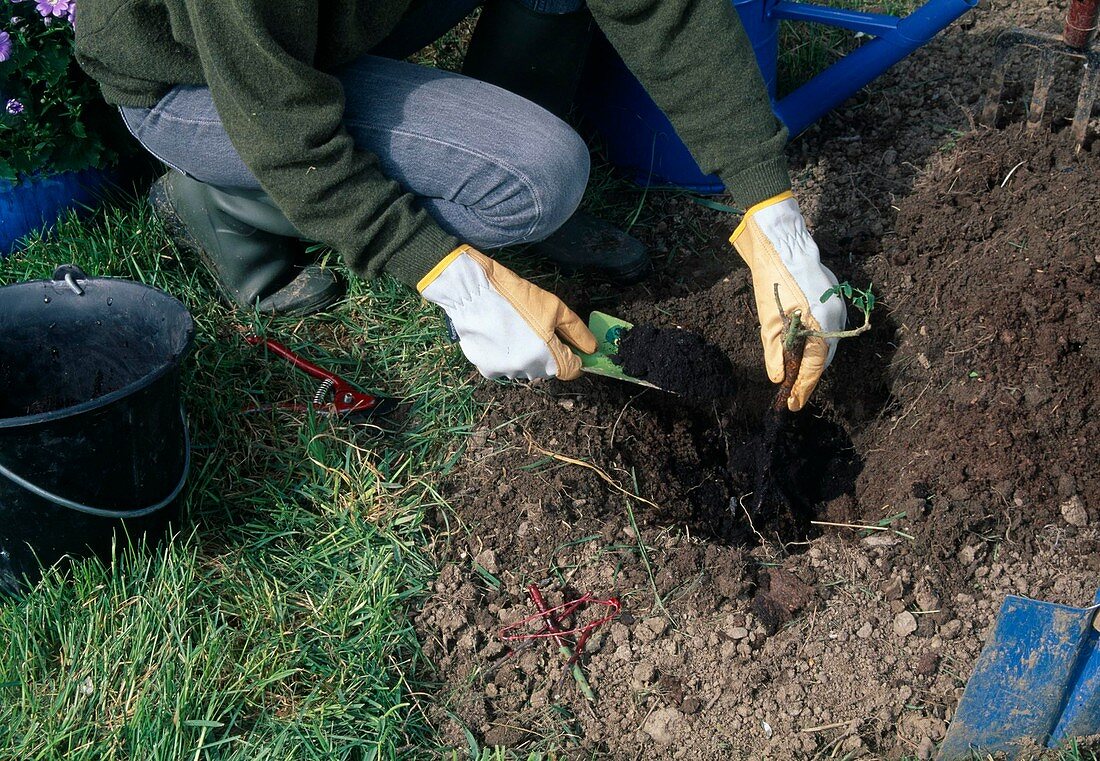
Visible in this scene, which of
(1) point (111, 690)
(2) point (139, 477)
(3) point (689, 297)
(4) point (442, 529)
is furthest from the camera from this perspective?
(3) point (689, 297)

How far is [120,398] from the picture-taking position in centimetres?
172

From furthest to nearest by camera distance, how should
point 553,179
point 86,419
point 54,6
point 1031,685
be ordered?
point 54,6
point 553,179
point 86,419
point 1031,685

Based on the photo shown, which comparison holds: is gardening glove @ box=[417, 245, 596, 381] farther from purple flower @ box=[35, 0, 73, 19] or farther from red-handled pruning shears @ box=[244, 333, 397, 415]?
purple flower @ box=[35, 0, 73, 19]

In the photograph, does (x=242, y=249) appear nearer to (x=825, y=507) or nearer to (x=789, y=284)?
(x=789, y=284)

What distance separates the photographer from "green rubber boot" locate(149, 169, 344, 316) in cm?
239

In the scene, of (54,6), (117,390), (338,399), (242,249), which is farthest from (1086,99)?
(54,6)

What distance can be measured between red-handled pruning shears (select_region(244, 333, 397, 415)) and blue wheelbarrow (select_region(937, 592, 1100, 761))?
1299 mm

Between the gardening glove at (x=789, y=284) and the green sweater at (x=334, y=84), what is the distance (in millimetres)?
54

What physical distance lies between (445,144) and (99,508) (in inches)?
37.5

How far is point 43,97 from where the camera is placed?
2406 millimetres

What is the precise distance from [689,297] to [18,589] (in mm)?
1539

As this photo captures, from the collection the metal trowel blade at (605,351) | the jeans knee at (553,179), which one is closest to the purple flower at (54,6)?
the jeans knee at (553,179)

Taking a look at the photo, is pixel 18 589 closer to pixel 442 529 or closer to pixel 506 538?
pixel 442 529

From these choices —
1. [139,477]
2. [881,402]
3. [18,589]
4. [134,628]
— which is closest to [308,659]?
[134,628]
